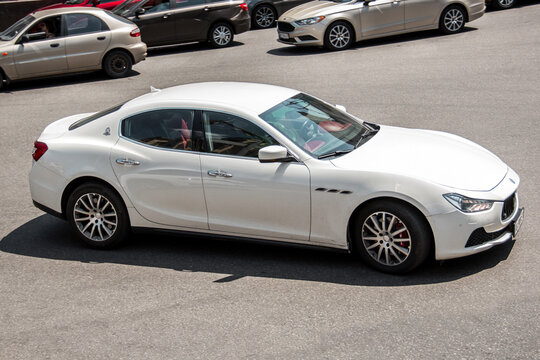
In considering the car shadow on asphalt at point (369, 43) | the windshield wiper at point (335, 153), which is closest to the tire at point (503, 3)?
the car shadow on asphalt at point (369, 43)

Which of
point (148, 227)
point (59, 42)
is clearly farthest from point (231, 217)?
point (59, 42)

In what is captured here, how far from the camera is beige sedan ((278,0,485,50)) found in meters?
18.7

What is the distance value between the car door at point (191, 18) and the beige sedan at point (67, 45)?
2.60m

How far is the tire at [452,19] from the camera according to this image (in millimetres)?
19047

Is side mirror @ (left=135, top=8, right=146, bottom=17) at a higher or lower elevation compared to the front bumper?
higher

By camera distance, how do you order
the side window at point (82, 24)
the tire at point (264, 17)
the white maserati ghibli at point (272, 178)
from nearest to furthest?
the white maserati ghibli at point (272, 178) → the side window at point (82, 24) → the tire at point (264, 17)

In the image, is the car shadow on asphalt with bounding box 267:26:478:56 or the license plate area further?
the car shadow on asphalt with bounding box 267:26:478:56

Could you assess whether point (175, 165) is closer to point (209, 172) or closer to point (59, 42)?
point (209, 172)

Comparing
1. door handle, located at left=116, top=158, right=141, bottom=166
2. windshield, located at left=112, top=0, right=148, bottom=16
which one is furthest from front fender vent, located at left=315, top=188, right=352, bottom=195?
windshield, located at left=112, top=0, right=148, bottom=16

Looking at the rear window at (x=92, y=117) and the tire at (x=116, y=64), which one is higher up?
the rear window at (x=92, y=117)

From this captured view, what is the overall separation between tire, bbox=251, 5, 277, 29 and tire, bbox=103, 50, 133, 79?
626 centimetres

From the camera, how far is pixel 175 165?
756 centimetres

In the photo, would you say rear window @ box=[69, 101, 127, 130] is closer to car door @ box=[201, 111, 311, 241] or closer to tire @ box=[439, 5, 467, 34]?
car door @ box=[201, 111, 311, 241]

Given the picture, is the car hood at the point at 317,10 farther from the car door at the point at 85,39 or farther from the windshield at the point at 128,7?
the car door at the point at 85,39
